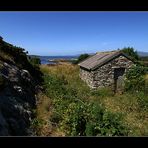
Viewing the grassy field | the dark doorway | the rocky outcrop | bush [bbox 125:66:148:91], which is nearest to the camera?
the rocky outcrop

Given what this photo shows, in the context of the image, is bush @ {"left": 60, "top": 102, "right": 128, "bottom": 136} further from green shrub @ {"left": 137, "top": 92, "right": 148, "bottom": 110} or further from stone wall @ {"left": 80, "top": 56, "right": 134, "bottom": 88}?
stone wall @ {"left": 80, "top": 56, "right": 134, "bottom": 88}

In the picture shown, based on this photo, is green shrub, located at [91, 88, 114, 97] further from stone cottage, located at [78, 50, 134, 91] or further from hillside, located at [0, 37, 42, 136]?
hillside, located at [0, 37, 42, 136]

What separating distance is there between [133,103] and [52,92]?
4.95m

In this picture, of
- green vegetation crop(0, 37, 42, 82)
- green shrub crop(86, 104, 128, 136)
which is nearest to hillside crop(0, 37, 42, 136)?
green vegetation crop(0, 37, 42, 82)

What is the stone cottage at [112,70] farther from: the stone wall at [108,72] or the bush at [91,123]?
the bush at [91,123]

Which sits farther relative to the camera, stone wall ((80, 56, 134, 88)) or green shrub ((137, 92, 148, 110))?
stone wall ((80, 56, 134, 88))

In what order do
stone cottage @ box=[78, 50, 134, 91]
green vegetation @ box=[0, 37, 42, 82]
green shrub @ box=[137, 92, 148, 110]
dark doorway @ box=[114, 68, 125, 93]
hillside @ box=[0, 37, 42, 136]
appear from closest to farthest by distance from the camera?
1. hillside @ box=[0, 37, 42, 136]
2. green shrub @ box=[137, 92, 148, 110]
3. green vegetation @ box=[0, 37, 42, 82]
4. stone cottage @ box=[78, 50, 134, 91]
5. dark doorway @ box=[114, 68, 125, 93]

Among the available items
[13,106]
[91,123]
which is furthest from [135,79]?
[13,106]

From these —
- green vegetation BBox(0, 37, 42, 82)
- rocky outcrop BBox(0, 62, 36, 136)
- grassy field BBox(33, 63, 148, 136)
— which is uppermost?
green vegetation BBox(0, 37, 42, 82)

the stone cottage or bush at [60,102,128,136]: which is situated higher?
the stone cottage

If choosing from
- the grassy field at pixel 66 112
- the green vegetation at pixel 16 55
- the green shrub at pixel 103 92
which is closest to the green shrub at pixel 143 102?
the grassy field at pixel 66 112

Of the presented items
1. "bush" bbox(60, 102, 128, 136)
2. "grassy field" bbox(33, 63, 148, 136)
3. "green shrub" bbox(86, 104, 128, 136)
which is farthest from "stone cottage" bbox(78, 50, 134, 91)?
"green shrub" bbox(86, 104, 128, 136)
